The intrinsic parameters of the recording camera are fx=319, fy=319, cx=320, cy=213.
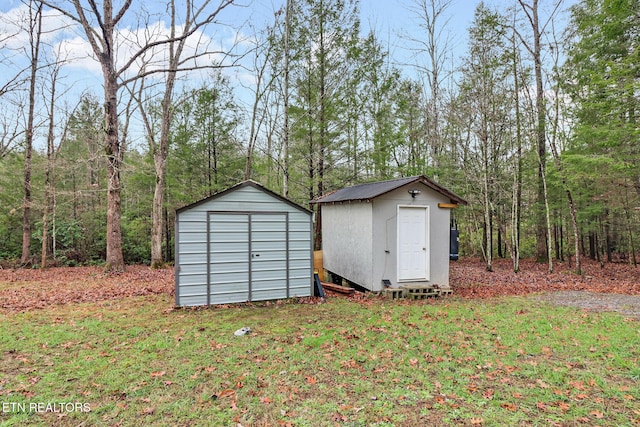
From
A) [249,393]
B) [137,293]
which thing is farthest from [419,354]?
[137,293]

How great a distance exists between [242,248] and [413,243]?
3951 mm

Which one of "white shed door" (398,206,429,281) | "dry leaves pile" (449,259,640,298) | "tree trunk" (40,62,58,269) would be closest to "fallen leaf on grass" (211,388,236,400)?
"white shed door" (398,206,429,281)

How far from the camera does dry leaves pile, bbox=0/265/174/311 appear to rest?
260 inches

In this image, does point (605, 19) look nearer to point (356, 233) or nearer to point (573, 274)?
point (573, 274)

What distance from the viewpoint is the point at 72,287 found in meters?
7.93

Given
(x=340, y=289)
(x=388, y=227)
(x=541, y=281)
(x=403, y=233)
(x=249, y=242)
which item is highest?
(x=388, y=227)

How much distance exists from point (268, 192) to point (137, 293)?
3.92 m

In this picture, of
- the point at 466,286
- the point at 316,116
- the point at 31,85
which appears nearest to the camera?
the point at 466,286

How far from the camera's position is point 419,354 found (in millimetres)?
4062

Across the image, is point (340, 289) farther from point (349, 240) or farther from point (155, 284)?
point (155, 284)

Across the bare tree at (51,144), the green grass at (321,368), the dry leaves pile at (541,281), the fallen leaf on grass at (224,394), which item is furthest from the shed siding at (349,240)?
the bare tree at (51,144)

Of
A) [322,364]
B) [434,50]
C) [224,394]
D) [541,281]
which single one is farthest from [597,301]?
[434,50]

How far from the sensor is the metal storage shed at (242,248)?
6.21 meters

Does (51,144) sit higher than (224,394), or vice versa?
(51,144)
